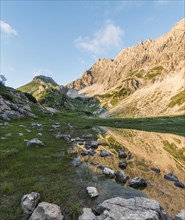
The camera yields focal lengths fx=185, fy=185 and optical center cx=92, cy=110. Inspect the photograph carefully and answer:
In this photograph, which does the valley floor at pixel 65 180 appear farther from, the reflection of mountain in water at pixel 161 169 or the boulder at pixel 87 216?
the boulder at pixel 87 216

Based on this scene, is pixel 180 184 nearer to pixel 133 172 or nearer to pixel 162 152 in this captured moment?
pixel 133 172

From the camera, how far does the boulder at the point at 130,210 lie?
35.2 feet

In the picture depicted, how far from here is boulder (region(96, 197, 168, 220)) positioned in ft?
35.2

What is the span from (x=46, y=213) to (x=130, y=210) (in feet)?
17.0

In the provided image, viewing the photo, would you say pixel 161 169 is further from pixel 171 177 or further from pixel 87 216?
pixel 87 216

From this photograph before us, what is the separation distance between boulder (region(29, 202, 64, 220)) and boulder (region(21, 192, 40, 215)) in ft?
2.70

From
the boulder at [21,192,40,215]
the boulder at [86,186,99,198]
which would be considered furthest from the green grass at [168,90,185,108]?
the boulder at [21,192,40,215]

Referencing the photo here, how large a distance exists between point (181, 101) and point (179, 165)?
175616mm

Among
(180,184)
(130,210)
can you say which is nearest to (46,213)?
(130,210)

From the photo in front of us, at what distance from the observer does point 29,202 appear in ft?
41.8

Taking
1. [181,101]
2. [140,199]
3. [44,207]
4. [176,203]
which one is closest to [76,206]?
[44,207]

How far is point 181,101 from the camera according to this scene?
603 feet

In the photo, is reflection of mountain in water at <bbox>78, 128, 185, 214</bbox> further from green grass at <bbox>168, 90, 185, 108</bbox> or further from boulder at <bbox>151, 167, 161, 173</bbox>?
green grass at <bbox>168, 90, 185, 108</bbox>

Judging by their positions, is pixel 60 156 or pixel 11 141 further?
pixel 11 141
